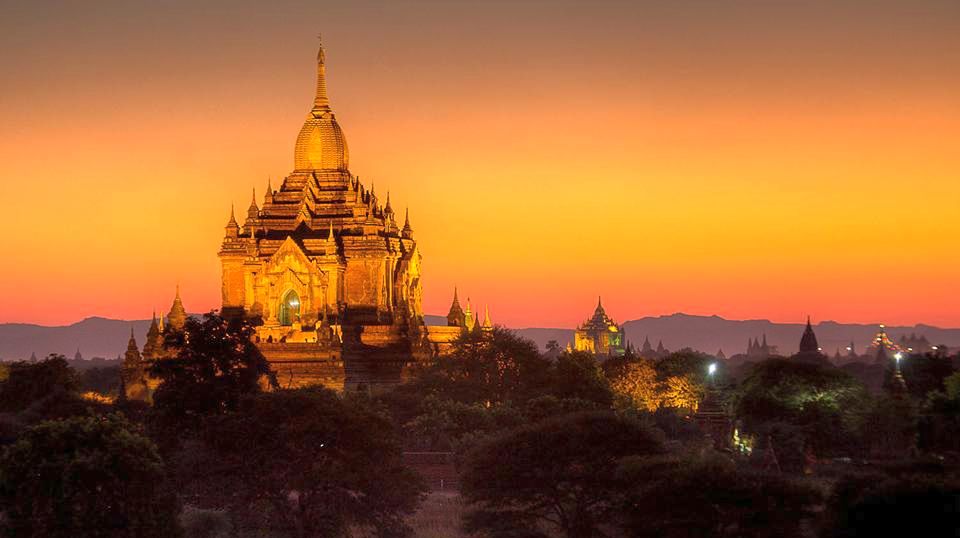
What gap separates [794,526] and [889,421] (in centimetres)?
2933

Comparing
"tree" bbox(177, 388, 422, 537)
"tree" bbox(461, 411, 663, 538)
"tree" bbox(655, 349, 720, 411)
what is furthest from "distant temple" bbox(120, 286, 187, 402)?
"tree" bbox(461, 411, 663, 538)

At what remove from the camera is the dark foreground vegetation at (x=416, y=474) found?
41.7m

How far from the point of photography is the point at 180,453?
168 feet

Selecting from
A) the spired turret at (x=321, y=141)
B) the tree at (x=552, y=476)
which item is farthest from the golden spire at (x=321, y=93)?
the tree at (x=552, y=476)

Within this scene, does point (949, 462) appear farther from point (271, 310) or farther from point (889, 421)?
point (271, 310)

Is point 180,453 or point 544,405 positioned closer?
point 180,453

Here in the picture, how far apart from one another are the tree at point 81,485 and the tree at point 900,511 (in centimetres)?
1637

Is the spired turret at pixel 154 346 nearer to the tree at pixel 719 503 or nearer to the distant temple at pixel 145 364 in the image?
the distant temple at pixel 145 364

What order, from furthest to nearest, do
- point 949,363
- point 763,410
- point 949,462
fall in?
1. point 949,363
2. point 763,410
3. point 949,462

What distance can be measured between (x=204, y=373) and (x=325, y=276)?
94.4ft

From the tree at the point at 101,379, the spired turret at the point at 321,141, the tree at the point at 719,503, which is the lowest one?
the tree at the point at 719,503

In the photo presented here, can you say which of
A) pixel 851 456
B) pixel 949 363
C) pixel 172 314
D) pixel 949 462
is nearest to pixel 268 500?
pixel 949 462

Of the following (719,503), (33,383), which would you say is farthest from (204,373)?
(33,383)

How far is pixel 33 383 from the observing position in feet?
257
